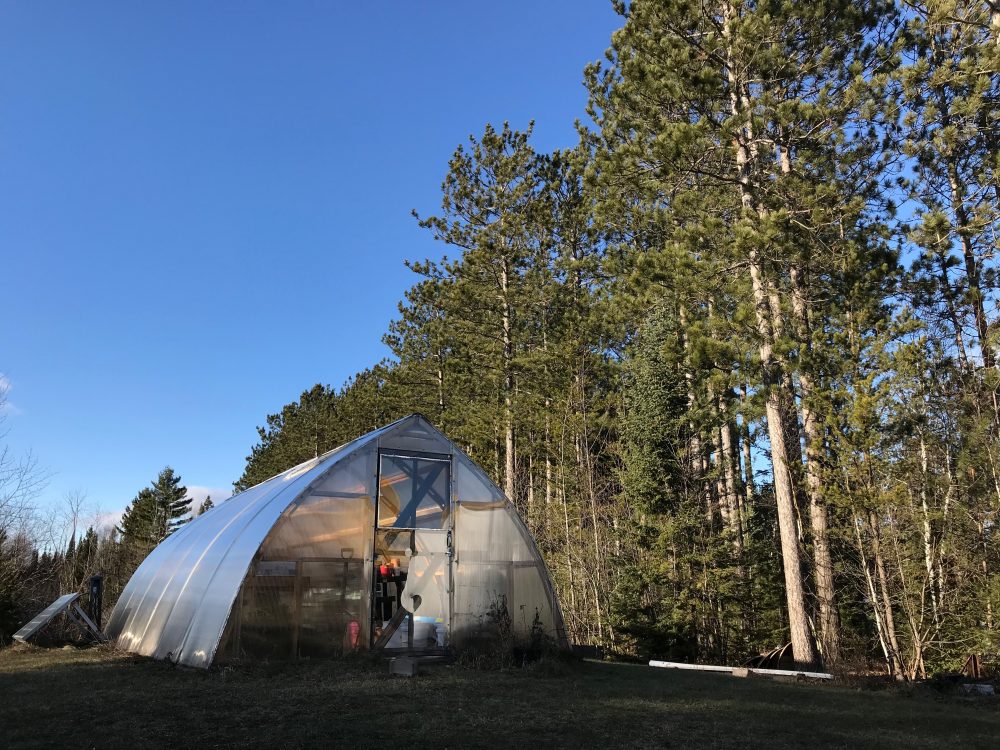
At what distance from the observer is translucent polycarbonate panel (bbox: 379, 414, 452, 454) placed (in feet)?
38.1

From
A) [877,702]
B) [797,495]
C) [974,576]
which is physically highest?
[797,495]

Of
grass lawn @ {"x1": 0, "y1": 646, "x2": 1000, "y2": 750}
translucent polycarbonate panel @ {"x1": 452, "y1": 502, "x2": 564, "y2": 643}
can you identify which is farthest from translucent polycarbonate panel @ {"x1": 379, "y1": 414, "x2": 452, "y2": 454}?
grass lawn @ {"x1": 0, "y1": 646, "x2": 1000, "y2": 750}

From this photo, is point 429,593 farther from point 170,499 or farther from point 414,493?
point 170,499

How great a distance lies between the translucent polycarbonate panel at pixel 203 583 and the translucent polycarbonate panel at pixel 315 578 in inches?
8.3

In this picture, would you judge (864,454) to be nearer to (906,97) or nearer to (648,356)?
(906,97)

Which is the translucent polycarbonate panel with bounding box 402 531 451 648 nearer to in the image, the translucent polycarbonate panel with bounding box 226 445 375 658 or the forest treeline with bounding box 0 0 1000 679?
the translucent polycarbonate panel with bounding box 226 445 375 658

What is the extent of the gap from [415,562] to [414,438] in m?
2.46

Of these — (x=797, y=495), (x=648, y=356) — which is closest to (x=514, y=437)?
(x=648, y=356)

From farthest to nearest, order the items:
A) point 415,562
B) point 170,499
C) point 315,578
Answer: point 170,499
point 415,562
point 315,578

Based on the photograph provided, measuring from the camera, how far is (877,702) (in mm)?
7906

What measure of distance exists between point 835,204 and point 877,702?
8.09m

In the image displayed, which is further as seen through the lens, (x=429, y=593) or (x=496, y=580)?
(x=429, y=593)

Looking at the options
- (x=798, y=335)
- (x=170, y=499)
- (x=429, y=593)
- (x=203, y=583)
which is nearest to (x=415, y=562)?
(x=429, y=593)

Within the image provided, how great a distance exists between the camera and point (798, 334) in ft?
40.2
